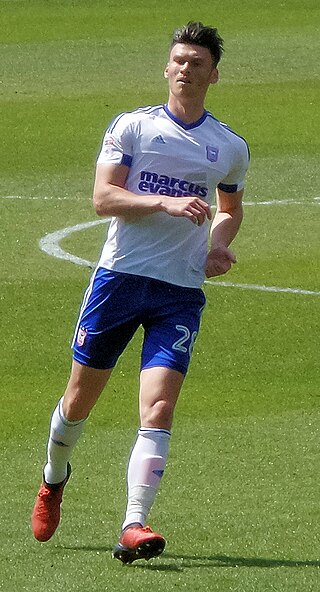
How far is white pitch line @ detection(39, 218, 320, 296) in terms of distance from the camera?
1232 cm

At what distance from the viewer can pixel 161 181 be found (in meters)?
6.93

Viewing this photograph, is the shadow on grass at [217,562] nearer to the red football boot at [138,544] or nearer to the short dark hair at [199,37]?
the red football boot at [138,544]

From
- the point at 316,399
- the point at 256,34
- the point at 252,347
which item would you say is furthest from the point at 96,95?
the point at 316,399

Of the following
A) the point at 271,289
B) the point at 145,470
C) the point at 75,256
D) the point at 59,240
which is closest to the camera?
the point at 145,470

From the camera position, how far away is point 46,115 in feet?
65.8

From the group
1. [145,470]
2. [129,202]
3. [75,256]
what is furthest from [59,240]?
[145,470]

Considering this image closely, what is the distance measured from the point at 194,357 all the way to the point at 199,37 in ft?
13.1

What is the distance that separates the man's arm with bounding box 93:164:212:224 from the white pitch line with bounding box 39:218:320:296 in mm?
5529

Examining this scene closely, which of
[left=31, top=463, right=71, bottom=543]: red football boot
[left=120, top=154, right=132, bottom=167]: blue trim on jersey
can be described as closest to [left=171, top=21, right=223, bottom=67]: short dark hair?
[left=120, top=154, right=132, bottom=167]: blue trim on jersey

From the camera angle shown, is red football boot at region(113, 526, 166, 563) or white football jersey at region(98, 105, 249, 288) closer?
red football boot at region(113, 526, 166, 563)

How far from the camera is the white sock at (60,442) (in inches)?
282

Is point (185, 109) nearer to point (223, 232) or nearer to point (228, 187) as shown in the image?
point (228, 187)

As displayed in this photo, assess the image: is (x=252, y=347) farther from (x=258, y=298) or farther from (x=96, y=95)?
(x=96, y=95)

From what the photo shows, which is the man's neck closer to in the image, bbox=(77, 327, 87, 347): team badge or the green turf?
bbox=(77, 327, 87, 347): team badge
